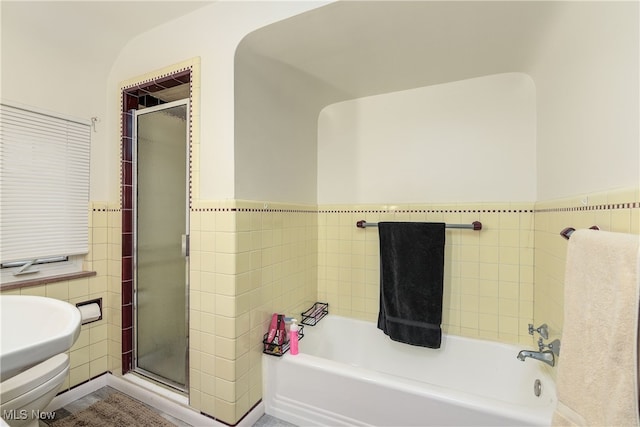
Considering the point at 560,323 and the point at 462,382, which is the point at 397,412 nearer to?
the point at 462,382

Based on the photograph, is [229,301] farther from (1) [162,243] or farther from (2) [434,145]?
(2) [434,145]

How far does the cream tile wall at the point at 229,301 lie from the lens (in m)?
1.43

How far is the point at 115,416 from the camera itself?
1.58 meters

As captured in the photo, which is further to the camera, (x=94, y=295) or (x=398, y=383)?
(x=94, y=295)

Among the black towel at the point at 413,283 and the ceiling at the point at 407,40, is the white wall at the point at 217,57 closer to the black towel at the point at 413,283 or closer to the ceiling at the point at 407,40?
the ceiling at the point at 407,40

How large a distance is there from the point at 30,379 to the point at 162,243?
832 mm

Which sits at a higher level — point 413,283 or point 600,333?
point 600,333

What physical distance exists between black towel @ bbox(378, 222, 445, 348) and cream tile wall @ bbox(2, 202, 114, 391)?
1924mm

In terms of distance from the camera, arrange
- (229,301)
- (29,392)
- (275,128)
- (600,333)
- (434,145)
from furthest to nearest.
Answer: (434,145) → (275,128) → (229,301) → (29,392) → (600,333)

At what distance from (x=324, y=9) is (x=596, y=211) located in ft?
4.54

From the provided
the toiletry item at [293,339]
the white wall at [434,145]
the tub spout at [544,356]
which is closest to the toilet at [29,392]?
the toiletry item at [293,339]

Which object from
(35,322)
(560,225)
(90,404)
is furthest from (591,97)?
(90,404)

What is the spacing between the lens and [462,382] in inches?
69.0

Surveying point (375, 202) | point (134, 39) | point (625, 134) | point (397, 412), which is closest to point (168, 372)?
point (397, 412)
